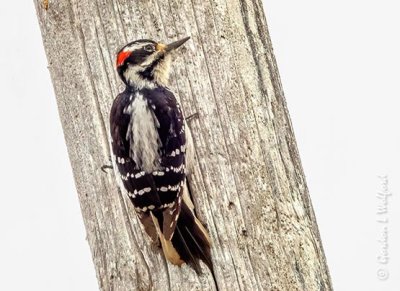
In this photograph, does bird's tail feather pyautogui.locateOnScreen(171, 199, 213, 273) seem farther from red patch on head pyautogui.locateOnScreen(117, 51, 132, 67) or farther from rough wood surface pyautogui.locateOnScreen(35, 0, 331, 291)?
red patch on head pyautogui.locateOnScreen(117, 51, 132, 67)

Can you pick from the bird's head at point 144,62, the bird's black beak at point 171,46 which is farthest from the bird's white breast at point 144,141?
the bird's black beak at point 171,46

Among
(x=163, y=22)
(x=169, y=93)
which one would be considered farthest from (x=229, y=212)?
(x=163, y=22)

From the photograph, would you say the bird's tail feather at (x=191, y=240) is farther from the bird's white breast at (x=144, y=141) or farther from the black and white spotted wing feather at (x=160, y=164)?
the bird's white breast at (x=144, y=141)

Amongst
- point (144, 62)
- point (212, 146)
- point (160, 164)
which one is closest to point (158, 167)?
point (160, 164)

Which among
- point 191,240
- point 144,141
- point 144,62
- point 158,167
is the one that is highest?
point 144,62

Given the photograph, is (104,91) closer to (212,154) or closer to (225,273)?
(212,154)

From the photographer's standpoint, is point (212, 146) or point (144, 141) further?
point (212, 146)

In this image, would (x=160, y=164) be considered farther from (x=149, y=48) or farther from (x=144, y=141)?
(x=149, y=48)
